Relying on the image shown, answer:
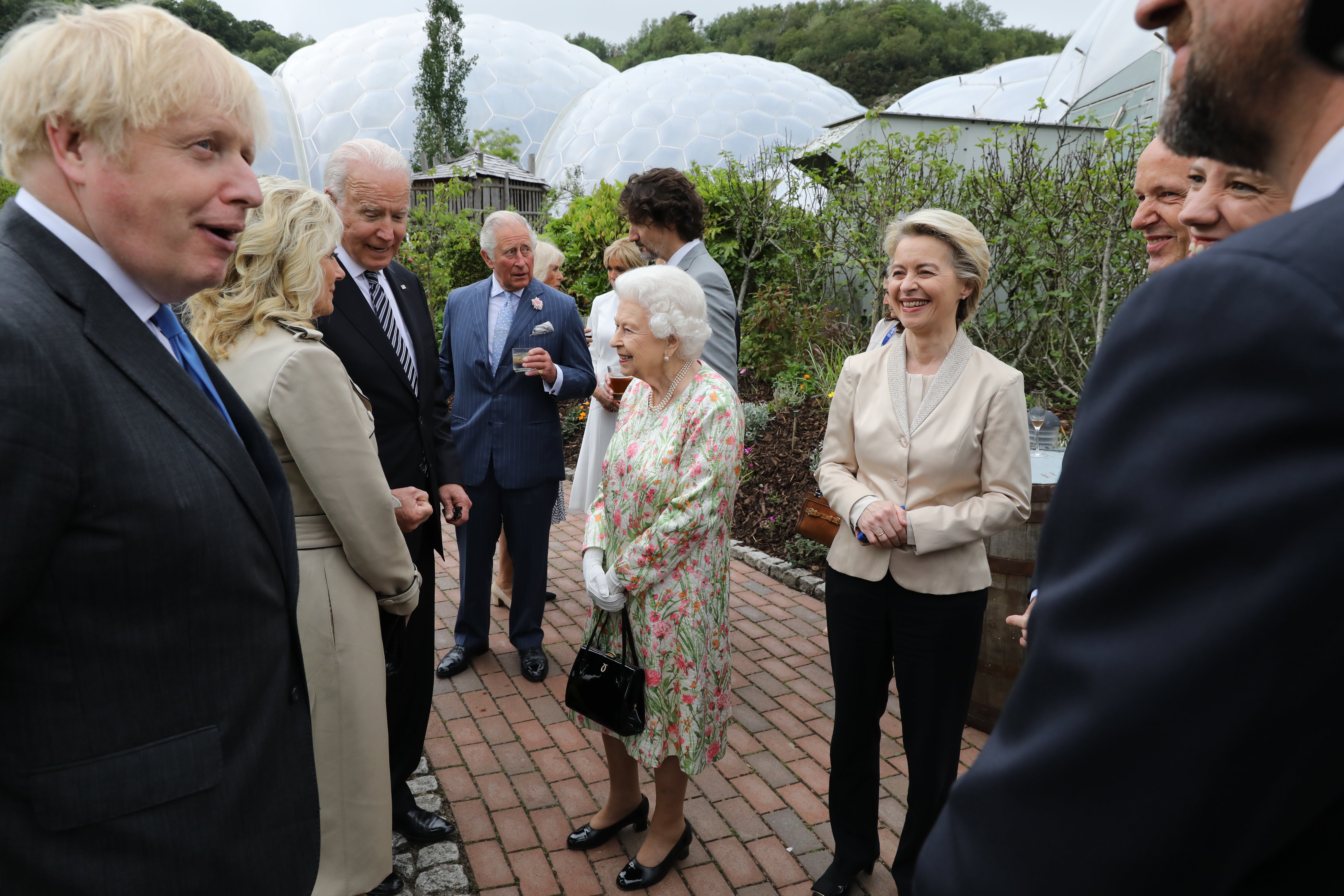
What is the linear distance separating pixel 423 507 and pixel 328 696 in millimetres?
778

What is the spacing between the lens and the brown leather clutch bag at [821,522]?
10.3 ft

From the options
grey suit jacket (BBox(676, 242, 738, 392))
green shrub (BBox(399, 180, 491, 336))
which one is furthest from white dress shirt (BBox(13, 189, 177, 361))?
green shrub (BBox(399, 180, 491, 336))

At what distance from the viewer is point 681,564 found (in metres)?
2.76

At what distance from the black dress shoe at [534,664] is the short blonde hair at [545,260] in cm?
296

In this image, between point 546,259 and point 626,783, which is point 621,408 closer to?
point 626,783

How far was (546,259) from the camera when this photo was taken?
6172 millimetres

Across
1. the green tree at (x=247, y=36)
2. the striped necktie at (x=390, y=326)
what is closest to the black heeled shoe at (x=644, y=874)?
the striped necktie at (x=390, y=326)

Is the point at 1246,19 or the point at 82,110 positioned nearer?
the point at 1246,19

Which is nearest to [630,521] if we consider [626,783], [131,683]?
[626,783]

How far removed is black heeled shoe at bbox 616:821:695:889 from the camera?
2.80 m

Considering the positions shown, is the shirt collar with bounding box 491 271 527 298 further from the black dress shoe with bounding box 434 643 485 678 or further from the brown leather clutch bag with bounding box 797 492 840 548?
the brown leather clutch bag with bounding box 797 492 840 548

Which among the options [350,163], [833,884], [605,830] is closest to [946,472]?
[833,884]

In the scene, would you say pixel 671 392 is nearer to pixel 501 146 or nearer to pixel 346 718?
pixel 346 718

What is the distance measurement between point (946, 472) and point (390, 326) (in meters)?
2.17
